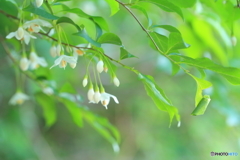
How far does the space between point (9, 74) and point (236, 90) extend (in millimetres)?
1557

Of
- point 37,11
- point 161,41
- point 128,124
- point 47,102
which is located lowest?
point 128,124

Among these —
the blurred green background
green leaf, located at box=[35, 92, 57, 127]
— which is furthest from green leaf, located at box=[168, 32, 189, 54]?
the blurred green background

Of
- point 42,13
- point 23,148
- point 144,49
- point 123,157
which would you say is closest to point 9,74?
point 23,148

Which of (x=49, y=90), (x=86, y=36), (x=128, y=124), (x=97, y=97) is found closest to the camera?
(x=86, y=36)

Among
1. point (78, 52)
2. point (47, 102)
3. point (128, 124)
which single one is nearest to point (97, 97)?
point (78, 52)

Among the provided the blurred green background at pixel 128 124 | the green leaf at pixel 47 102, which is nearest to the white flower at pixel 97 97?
the green leaf at pixel 47 102

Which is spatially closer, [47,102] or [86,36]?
[86,36]

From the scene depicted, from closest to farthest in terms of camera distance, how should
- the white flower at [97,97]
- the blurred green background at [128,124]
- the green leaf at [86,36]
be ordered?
the green leaf at [86,36], the white flower at [97,97], the blurred green background at [128,124]

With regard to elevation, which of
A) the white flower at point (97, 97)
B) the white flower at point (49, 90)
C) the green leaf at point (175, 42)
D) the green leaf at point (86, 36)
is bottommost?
the white flower at point (49, 90)

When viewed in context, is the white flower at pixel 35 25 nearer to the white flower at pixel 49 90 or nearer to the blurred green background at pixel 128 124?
the white flower at pixel 49 90

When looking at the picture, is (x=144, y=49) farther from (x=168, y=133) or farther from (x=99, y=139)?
(x=99, y=139)

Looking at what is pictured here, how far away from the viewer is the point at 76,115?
92 cm

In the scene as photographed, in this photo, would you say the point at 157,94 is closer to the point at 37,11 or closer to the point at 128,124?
the point at 37,11

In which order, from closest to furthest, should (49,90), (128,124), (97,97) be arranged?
(97,97) < (49,90) < (128,124)
